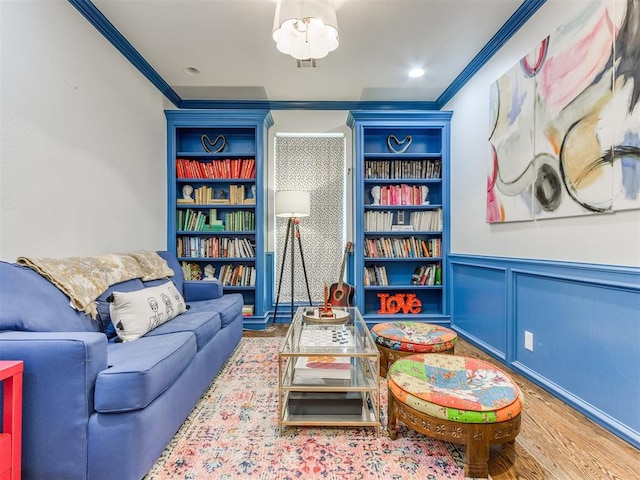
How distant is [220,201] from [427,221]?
236cm

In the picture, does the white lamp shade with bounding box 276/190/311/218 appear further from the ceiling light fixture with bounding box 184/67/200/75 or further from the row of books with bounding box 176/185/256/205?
the ceiling light fixture with bounding box 184/67/200/75

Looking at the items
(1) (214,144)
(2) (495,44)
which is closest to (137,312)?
(1) (214,144)

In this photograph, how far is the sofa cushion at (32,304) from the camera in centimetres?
142

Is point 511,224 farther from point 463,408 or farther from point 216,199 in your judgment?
point 216,199

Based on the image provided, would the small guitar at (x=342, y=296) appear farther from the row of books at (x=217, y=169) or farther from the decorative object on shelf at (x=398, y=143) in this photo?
the decorative object on shelf at (x=398, y=143)

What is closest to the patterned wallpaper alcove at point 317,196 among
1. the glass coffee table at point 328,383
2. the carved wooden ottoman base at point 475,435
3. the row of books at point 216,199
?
the row of books at point 216,199

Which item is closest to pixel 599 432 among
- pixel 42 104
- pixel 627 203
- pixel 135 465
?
pixel 627 203

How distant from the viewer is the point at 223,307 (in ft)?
A: 8.55

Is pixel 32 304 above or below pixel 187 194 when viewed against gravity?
below

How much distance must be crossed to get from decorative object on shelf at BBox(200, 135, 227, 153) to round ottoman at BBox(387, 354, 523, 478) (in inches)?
125

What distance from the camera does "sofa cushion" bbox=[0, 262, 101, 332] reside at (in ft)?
4.65

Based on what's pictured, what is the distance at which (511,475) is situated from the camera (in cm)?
137

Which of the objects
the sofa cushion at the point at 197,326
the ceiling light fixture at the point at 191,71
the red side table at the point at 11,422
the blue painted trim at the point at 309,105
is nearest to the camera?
the red side table at the point at 11,422

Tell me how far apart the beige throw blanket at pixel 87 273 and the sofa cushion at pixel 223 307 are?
44cm
